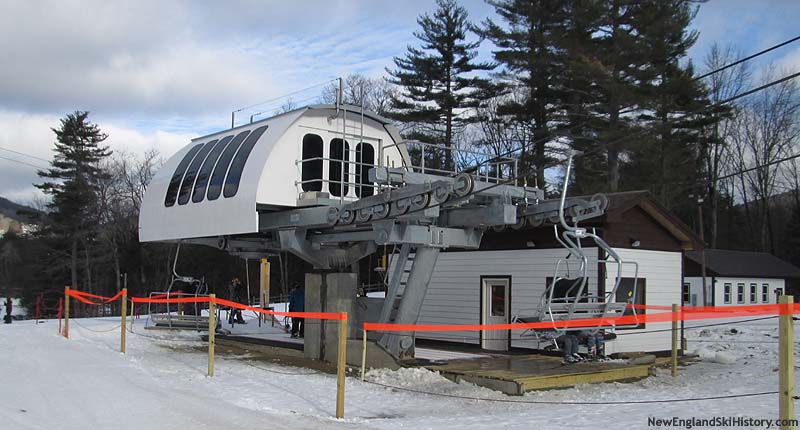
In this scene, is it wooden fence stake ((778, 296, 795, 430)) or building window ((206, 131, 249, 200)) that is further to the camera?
building window ((206, 131, 249, 200))

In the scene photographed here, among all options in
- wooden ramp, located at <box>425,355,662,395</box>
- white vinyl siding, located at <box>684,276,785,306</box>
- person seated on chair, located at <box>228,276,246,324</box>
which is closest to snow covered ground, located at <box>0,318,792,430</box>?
wooden ramp, located at <box>425,355,662,395</box>

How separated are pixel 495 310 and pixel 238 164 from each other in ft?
23.8

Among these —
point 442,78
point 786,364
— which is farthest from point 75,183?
point 786,364

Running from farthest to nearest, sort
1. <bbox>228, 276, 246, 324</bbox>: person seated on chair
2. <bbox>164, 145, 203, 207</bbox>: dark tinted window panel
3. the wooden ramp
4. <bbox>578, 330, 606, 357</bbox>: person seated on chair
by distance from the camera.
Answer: <bbox>228, 276, 246, 324</bbox>: person seated on chair
<bbox>164, 145, 203, 207</bbox>: dark tinted window panel
<bbox>578, 330, 606, 357</bbox>: person seated on chair
the wooden ramp

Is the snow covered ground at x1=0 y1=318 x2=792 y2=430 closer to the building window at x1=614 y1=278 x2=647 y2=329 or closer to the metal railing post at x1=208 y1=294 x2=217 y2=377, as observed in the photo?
the metal railing post at x1=208 y1=294 x2=217 y2=377

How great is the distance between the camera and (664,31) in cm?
3036

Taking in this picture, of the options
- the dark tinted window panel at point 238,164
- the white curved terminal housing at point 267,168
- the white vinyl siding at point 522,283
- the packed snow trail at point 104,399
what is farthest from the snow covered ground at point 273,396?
the dark tinted window panel at point 238,164

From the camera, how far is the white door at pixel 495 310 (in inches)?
672

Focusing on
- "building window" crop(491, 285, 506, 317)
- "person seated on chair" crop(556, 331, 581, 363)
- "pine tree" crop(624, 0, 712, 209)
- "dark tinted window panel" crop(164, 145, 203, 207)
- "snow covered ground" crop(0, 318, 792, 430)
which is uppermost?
"pine tree" crop(624, 0, 712, 209)

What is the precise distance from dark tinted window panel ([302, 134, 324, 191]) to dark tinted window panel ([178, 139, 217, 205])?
2.75 metres

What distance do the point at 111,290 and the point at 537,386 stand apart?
Result: 158 feet

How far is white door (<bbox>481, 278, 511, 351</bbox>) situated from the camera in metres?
17.1

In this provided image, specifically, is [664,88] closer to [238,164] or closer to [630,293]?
[630,293]

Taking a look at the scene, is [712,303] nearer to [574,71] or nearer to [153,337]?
[574,71]
